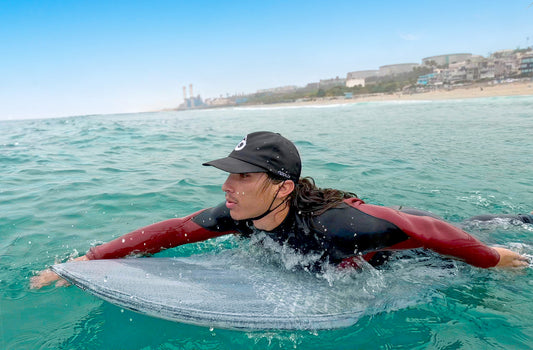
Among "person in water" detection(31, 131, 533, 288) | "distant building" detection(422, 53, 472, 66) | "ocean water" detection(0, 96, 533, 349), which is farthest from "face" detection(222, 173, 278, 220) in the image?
"distant building" detection(422, 53, 472, 66)

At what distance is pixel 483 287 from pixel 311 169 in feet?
19.1

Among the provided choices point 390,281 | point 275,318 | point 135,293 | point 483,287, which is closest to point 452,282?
point 483,287

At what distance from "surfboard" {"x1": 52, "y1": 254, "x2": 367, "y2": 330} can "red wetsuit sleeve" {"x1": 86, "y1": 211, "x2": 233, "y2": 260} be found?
0.52 feet

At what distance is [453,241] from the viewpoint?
96.1 inches

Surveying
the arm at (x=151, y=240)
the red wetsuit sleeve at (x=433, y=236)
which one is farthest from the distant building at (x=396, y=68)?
the arm at (x=151, y=240)

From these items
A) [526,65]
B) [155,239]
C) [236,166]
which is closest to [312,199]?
[236,166]

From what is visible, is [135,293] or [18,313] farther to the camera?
[18,313]

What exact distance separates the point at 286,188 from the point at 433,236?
112cm

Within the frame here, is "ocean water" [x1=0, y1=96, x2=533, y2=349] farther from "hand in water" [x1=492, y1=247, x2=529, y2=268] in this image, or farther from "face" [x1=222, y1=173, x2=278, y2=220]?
"face" [x1=222, y1=173, x2=278, y2=220]

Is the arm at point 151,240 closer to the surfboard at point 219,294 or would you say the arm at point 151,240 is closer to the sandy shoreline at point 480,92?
the surfboard at point 219,294

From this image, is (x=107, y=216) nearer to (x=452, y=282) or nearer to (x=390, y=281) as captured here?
(x=390, y=281)

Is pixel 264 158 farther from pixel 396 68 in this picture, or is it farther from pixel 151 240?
pixel 396 68

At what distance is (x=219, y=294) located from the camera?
2.55m

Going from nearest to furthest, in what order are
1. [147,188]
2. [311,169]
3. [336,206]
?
[336,206]
[147,188]
[311,169]
